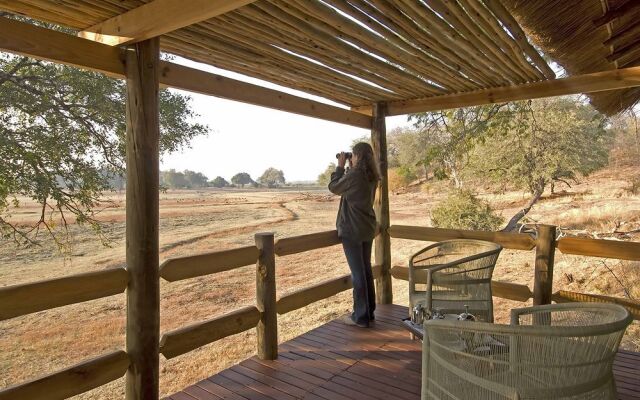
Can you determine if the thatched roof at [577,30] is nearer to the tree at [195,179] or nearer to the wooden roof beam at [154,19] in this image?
the wooden roof beam at [154,19]

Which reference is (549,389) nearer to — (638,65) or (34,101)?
(638,65)

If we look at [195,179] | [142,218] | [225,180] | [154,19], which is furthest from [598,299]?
[225,180]

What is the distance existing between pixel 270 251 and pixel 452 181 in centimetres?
1254

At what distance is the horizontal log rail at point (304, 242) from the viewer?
125 inches

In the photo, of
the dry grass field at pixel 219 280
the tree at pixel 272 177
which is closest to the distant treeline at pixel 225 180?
the tree at pixel 272 177

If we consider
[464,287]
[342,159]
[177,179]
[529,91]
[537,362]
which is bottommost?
[464,287]

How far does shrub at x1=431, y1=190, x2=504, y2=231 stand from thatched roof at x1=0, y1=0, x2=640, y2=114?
8.13m

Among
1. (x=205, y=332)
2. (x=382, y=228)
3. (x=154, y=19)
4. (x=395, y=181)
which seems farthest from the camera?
(x=395, y=181)

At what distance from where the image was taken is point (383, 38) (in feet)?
7.93

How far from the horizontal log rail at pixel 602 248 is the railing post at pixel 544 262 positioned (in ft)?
0.37

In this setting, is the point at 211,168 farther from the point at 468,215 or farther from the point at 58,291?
the point at 58,291

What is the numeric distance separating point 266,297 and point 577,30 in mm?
2596

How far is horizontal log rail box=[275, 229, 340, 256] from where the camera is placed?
3188mm

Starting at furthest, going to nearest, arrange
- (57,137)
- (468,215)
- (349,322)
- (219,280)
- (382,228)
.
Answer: (219,280)
(468,215)
(57,137)
(382,228)
(349,322)
